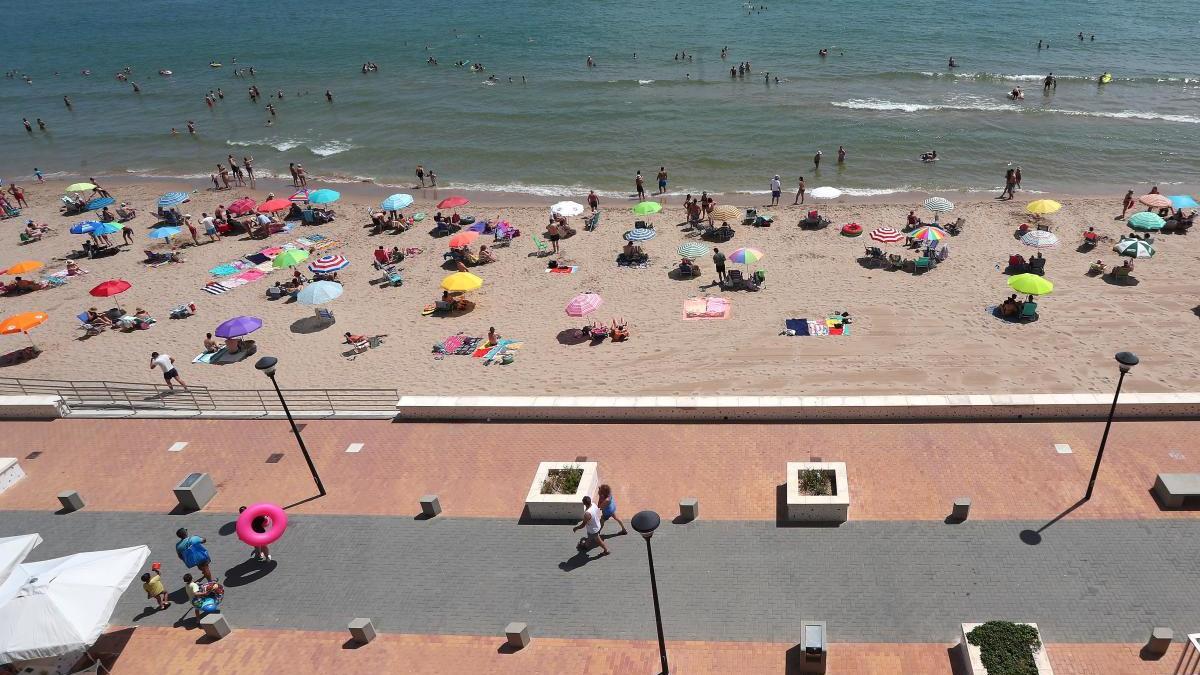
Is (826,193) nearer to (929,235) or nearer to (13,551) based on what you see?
(929,235)

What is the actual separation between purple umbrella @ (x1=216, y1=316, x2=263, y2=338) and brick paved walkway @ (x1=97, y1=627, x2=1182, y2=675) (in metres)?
11.0

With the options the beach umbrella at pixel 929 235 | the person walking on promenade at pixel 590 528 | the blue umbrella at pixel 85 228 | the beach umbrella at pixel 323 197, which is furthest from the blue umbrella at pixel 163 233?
the beach umbrella at pixel 929 235

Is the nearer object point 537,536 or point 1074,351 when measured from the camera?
point 537,536

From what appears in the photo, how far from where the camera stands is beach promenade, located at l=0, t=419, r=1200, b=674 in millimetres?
10516

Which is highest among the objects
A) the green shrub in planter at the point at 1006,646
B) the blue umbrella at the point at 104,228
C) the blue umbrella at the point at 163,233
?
the blue umbrella at the point at 104,228

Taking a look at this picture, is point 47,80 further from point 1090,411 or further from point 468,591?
point 1090,411

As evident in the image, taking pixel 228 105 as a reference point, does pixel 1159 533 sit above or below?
below

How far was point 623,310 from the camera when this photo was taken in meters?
23.1

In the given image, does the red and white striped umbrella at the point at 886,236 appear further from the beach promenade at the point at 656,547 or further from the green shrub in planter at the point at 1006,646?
the green shrub in planter at the point at 1006,646

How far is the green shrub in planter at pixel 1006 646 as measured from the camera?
9.07 m

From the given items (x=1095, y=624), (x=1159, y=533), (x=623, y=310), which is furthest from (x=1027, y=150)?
(x=1095, y=624)

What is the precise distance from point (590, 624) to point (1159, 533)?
9559 mm

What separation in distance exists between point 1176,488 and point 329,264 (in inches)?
983

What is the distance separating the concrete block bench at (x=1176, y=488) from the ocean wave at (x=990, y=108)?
40795 millimetres
